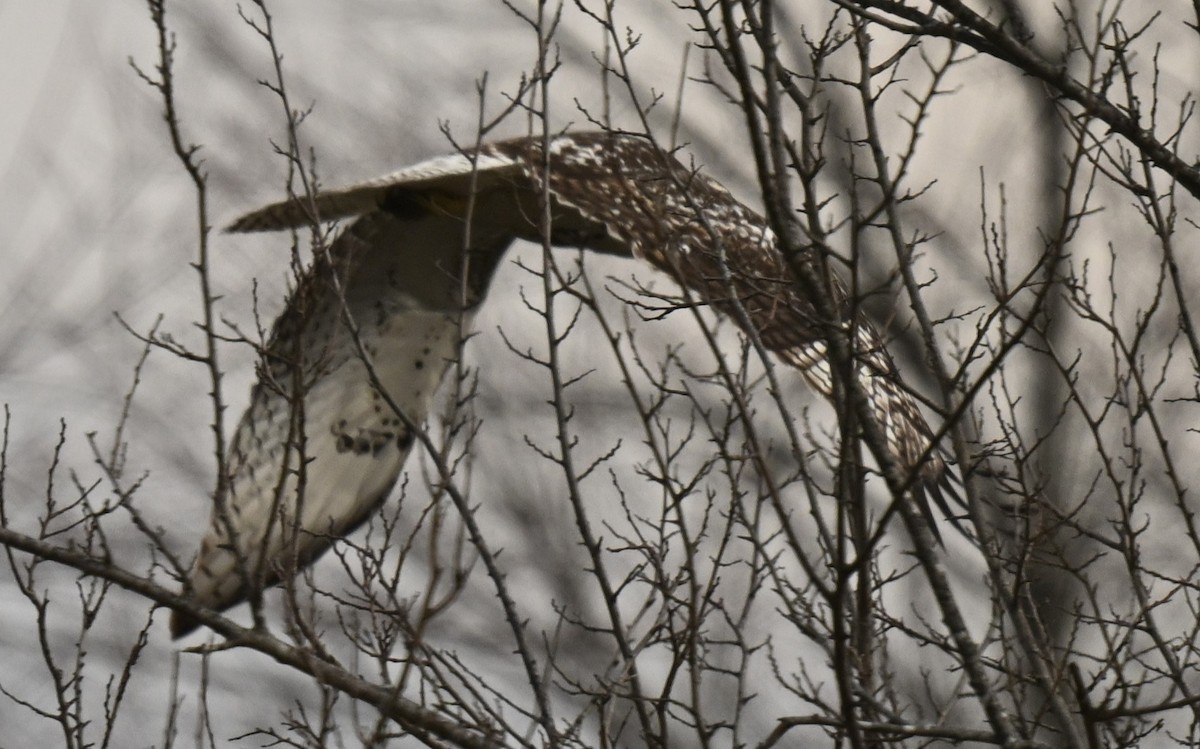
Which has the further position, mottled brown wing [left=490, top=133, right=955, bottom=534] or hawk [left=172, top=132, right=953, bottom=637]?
hawk [left=172, top=132, right=953, bottom=637]

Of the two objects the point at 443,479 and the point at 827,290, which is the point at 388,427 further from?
the point at 827,290

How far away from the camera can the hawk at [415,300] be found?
354 cm

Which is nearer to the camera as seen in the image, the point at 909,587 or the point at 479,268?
the point at 479,268

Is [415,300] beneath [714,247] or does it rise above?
above

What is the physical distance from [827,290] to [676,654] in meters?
0.80

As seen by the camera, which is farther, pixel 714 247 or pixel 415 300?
pixel 415 300

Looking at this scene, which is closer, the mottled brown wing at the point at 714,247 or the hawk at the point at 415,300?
the mottled brown wing at the point at 714,247

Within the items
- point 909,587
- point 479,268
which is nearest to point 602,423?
point 909,587

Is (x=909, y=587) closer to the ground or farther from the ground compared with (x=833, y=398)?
farther from the ground

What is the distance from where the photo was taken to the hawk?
3.54 meters

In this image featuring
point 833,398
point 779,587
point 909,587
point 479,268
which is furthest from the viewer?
point 909,587

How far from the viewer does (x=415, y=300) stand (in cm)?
495

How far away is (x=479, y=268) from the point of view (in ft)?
16.6

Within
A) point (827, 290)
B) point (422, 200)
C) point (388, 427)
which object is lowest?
point (827, 290)
